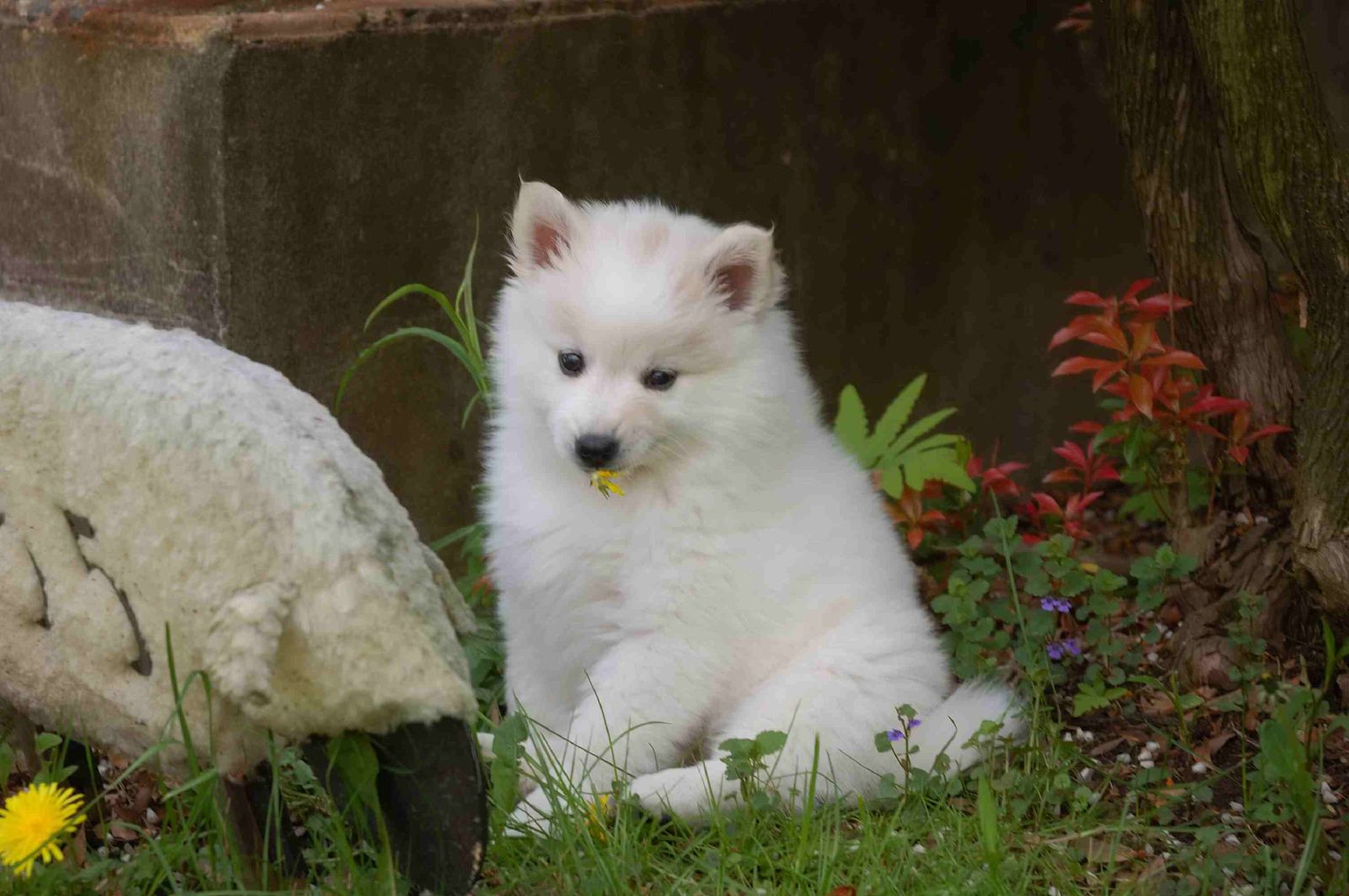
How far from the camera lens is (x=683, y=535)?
3107 mm

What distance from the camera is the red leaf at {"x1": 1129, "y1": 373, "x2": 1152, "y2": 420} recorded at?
3.68m

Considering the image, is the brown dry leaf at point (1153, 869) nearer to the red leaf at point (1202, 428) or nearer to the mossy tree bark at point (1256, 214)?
the mossy tree bark at point (1256, 214)

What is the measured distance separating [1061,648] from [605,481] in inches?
53.8

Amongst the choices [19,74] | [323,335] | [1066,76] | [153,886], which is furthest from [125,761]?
[1066,76]

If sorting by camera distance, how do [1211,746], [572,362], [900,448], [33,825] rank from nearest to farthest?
[33,825]
[572,362]
[1211,746]
[900,448]

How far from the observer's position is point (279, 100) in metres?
3.75

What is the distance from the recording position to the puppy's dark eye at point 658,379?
3059 mm

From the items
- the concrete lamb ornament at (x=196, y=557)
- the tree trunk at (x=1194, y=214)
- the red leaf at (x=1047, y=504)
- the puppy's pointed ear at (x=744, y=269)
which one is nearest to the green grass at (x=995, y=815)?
the concrete lamb ornament at (x=196, y=557)

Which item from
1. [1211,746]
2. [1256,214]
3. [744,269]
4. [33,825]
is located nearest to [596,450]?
[744,269]

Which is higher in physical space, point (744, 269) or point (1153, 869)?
point (744, 269)

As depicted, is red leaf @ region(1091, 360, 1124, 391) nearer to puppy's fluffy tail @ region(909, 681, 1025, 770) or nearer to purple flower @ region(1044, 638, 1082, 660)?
purple flower @ region(1044, 638, 1082, 660)

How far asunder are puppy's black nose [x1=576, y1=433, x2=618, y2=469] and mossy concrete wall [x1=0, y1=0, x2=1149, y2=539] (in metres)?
1.28

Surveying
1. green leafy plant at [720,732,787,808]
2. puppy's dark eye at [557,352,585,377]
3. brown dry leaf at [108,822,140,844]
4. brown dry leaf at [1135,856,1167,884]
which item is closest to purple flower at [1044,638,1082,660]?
brown dry leaf at [1135,856,1167,884]

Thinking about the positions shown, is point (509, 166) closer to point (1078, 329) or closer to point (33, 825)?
point (1078, 329)
